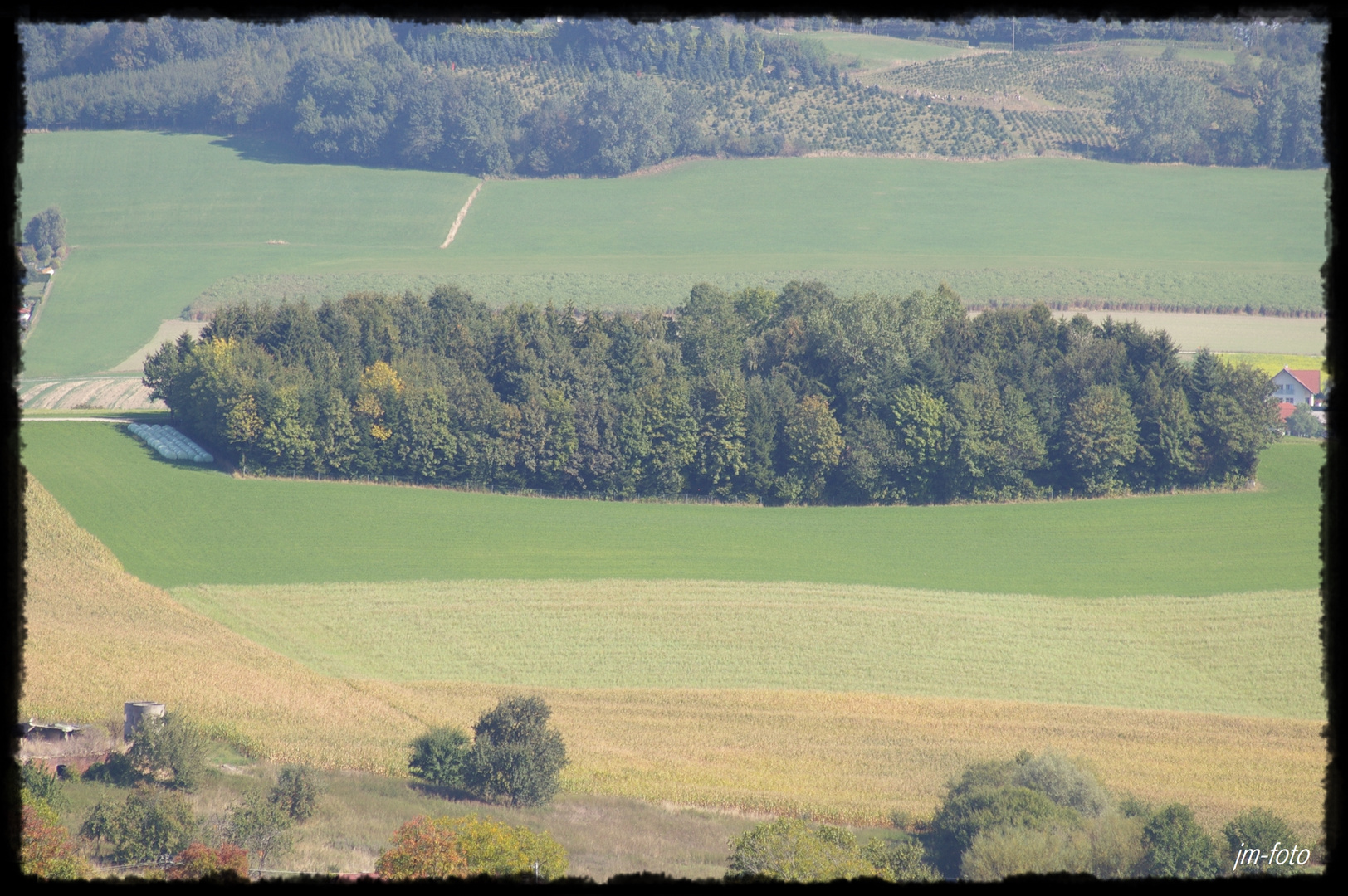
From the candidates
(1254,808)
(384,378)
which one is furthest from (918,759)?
(384,378)

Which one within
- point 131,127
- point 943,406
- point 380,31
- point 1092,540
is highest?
point 380,31

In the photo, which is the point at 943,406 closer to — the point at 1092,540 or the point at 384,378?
the point at 1092,540

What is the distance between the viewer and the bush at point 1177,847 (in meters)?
21.8

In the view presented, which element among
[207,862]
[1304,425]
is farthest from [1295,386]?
[207,862]

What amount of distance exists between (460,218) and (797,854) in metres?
110

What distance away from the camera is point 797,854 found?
20.5 metres

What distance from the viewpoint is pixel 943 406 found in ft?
204

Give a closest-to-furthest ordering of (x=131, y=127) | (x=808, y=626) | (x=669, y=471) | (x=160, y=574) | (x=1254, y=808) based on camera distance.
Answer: (x=1254, y=808), (x=808, y=626), (x=160, y=574), (x=669, y=471), (x=131, y=127)

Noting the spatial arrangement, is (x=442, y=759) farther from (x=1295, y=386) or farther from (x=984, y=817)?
(x=1295, y=386)

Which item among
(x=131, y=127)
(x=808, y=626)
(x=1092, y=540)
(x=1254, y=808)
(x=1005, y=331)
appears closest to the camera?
(x=1254, y=808)

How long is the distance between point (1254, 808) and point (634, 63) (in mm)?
133639

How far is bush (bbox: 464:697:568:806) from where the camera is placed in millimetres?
26422

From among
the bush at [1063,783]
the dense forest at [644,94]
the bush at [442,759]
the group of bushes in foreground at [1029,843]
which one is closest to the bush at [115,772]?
the bush at [442,759]

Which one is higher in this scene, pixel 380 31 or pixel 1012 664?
pixel 380 31
